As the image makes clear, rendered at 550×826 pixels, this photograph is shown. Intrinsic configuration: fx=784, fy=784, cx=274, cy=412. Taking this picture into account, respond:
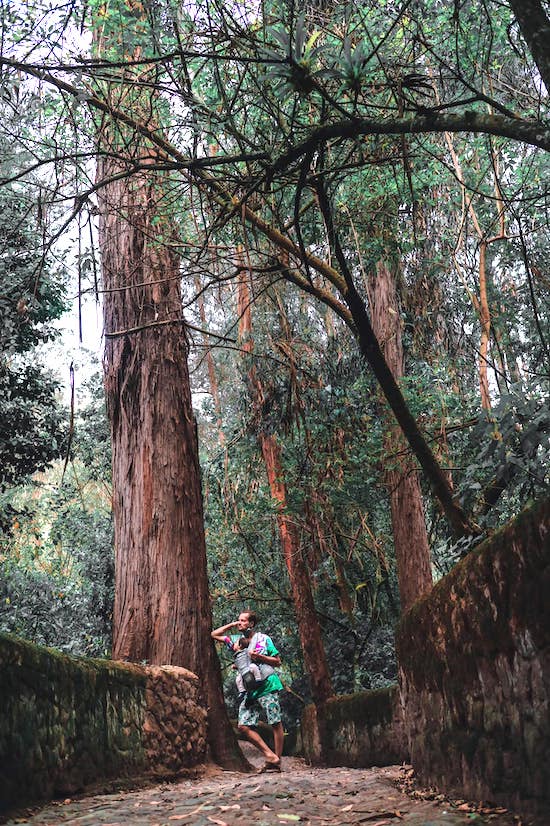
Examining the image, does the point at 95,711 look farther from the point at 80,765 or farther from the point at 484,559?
the point at 484,559

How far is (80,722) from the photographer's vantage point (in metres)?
4.20

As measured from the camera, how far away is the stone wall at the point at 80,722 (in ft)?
11.6

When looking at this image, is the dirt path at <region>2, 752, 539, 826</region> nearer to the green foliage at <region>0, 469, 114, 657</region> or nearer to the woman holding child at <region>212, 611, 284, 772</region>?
the woman holding child at <region>212, 611, 284, 772</region>

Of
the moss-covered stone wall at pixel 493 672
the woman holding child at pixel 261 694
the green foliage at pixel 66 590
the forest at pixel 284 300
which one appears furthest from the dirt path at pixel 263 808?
the green foliage at pixel 66 590

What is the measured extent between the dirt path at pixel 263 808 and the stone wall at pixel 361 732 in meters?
2.83

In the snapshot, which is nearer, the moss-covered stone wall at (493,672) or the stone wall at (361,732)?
the moss-covered stone wall at (493,672)

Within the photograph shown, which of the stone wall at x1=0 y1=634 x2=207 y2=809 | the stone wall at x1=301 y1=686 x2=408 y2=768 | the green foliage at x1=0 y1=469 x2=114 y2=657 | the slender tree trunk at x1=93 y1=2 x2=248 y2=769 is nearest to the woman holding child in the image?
the slender tree trunk at x1=93 y1=2 x2=248 y2=769

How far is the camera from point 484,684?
3078 millimetres

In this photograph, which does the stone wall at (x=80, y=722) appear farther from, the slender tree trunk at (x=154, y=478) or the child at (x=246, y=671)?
the child at (x=246, y=671)

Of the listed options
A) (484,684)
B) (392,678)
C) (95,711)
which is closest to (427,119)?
(484,684)

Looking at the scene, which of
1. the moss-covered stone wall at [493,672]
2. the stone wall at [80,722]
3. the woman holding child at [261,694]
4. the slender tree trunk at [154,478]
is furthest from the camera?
the woman holding child at [261,694]

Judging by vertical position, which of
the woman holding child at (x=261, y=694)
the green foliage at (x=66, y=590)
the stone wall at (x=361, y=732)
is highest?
the green foliage at (x=66, y=590)

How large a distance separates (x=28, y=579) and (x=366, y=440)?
7.20 metres

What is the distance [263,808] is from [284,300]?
8225 millimetres
